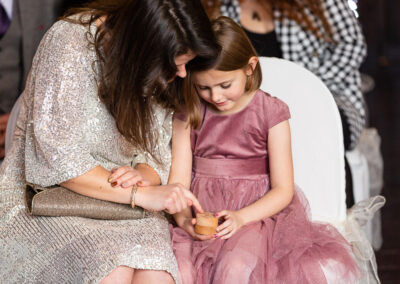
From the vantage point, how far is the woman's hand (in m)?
1.59

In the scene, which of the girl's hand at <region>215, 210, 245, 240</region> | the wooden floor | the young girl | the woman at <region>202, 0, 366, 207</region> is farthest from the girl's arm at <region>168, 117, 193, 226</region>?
the wooden floor

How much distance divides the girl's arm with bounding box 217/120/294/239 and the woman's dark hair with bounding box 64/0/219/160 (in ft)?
1.16

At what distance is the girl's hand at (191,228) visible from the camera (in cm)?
167

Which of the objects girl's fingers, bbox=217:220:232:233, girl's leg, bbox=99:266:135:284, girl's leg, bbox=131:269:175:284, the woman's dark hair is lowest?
girl's fingers, bbox=217:220:232:233

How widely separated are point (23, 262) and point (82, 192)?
0.23m

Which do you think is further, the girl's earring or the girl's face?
the girl's earring

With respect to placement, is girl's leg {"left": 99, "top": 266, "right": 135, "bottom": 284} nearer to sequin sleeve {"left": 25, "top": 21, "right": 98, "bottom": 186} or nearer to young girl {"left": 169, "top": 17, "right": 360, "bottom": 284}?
young girl {"left": 169, "top": 17, "right": 360, "bottom": 284}

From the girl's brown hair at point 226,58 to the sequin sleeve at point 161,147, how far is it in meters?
0.07

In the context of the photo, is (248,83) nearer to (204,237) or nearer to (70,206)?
(204,237)

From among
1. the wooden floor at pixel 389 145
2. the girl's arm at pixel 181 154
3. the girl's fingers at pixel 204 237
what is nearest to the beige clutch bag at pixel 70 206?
the girl's fingers at pixel 204 237

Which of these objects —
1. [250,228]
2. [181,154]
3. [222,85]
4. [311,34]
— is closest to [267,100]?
[222,85]

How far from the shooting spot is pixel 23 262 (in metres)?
1.55

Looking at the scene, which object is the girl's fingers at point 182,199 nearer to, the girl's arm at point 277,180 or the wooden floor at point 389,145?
the girl's arm at point 277,180

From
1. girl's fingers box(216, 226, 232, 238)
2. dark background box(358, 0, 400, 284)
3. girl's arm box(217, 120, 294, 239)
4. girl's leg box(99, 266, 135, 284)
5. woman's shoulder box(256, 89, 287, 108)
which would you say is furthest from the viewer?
dark background box(358, 0, 400, 284)
